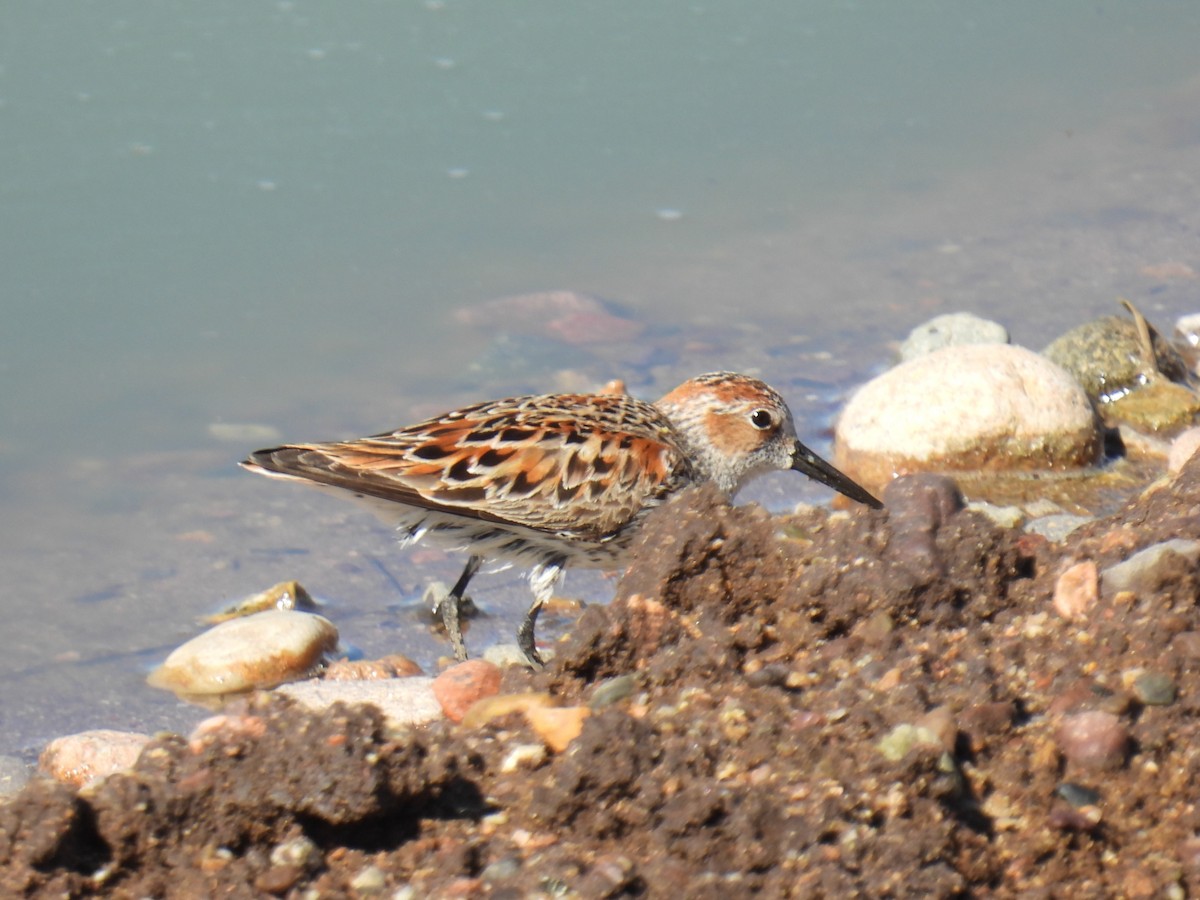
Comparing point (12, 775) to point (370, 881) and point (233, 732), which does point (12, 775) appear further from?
point (370, 881)

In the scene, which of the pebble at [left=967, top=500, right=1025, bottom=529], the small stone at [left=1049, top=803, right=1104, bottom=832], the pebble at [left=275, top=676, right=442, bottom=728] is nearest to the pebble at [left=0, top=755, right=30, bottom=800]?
the pebble at [left=275, top=676, right=442, bottom=728]

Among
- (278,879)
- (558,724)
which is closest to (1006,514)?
(558,724)

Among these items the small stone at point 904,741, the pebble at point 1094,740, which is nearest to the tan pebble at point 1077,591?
the pebble at point 1094,740

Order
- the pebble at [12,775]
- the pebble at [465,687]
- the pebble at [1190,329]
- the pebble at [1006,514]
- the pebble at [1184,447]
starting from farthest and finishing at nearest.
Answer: the pebble at [1190,329] → the pebble at [1184,447] → the pebble at [1006,514] → the pebble at [12,775] → the pebble at [465,687]

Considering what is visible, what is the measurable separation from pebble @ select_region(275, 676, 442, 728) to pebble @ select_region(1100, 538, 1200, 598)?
2.38 m

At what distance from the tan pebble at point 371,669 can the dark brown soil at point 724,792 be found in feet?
8.00

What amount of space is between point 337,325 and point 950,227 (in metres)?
6.81

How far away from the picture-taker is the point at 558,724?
12.5ft

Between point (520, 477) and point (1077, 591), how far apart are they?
246cm

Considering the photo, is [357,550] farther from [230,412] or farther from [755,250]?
[755,250]

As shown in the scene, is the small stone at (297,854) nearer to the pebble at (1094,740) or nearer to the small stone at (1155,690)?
the pebble at (1094,740)

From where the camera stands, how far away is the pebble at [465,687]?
486 centimetres

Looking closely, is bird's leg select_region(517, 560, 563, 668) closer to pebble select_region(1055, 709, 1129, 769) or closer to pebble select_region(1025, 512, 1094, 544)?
pebble select_region(1025, 512, 1094, 544)

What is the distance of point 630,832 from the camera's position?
10.8ft
